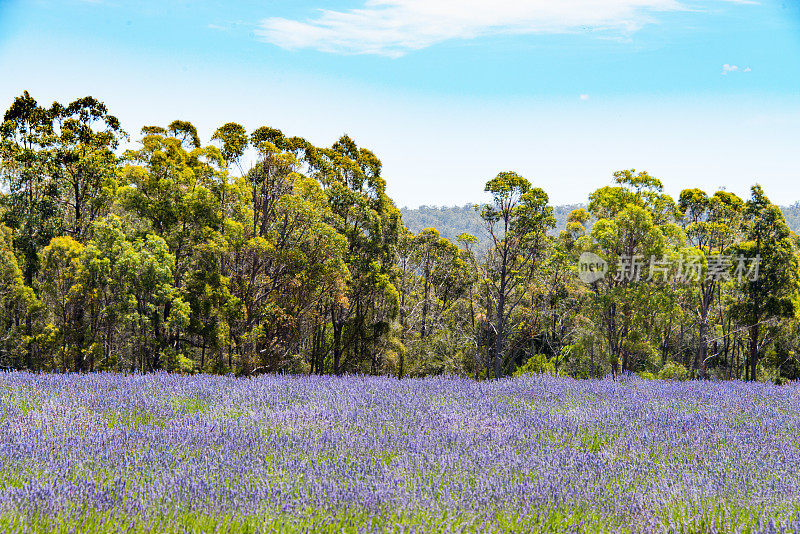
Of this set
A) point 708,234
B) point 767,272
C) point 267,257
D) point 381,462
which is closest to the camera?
point 381,462

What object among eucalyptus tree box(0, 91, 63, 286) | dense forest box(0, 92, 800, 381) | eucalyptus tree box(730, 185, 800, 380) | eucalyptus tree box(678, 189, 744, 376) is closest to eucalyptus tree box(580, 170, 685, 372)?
dense forest box(0, 92, 800, 381)

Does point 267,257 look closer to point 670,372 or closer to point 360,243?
point 360,243

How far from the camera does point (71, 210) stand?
Result: 26969mm

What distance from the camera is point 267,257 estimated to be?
779 inches

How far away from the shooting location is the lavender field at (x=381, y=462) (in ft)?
10.6

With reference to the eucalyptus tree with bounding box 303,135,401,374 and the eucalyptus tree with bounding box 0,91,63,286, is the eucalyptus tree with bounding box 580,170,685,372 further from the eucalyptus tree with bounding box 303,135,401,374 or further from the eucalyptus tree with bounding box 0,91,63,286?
the eucalyptus tree with bounding box 0,91,63,286

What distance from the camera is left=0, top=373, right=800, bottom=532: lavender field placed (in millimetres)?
3242

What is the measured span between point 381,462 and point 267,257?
1650 centimetres

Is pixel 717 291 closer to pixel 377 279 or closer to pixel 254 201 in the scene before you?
pixel 377 279

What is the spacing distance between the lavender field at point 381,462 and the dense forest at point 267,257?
1212cm

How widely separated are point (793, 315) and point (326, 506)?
88.2 ft

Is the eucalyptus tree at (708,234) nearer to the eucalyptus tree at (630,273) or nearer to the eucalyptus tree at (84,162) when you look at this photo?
the eucalyptus tree at (630,273)

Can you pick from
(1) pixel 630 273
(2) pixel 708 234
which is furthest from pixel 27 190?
(2) pixel 708 234

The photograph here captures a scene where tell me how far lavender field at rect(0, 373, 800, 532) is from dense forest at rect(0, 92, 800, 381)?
39.8 feet
